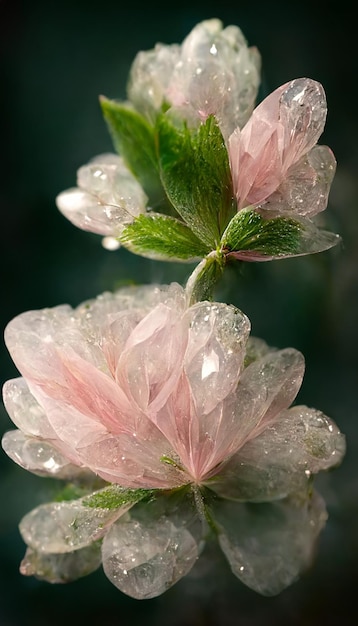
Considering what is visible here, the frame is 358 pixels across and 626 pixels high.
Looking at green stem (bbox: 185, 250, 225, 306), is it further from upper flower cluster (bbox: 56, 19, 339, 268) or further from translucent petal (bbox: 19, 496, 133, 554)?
translucent petal (bbox: 19, 496, 133, 554)

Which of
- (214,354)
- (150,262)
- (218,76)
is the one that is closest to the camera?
(214,354)

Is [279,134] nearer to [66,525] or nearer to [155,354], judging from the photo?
[155,354]

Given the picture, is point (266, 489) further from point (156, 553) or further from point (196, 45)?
point (196, 45)

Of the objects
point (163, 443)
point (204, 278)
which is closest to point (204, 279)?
point (204, 278)

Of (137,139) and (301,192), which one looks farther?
(137,139)

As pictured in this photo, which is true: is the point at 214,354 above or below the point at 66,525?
above

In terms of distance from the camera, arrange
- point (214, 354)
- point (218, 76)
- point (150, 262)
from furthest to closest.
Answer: point (150, 262), point (218, 76), point (214, 354)

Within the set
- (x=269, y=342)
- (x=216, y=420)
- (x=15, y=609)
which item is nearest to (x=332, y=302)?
(x=269, y=342)
